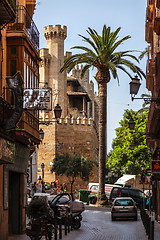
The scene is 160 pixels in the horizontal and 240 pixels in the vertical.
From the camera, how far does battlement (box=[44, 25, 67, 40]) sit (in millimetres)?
84312

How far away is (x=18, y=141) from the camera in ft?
66.3

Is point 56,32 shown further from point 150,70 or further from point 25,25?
point 25,25

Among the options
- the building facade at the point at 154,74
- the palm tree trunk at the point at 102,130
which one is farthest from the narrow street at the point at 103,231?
the palm tree trunk at the point at 102,130

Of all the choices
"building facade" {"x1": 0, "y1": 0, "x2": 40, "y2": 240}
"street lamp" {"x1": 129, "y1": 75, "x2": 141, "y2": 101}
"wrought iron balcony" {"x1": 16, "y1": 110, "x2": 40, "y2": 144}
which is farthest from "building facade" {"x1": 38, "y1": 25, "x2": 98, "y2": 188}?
"street lamp" {"x1": 129, "y1": 75, "x2": 141, "y2": 101}

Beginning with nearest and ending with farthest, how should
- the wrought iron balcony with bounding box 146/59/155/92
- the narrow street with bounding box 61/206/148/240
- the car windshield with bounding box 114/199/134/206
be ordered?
the narrow street with bounding box 61/206/148/240, the wrought iron balcony with bounding box 146/59/155/92, the car windshield with bounding box 114/199/134/206

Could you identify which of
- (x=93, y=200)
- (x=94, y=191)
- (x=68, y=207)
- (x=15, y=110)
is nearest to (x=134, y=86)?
(x=15, y=110)

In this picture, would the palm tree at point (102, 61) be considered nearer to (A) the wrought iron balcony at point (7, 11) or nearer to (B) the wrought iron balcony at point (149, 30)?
(B) the wrought iron balcony at point (149, 30)

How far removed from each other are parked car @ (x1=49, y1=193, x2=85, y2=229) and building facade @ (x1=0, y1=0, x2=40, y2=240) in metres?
2.32

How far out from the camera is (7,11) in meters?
14.5

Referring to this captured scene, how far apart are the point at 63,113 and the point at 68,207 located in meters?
59.2

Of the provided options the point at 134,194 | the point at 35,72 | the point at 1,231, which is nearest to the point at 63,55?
the point at 134,194

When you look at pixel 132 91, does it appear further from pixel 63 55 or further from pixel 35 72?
pixel 63 55

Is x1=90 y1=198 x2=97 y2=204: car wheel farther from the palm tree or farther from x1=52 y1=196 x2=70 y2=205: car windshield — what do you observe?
x1=52 y1=196 x2=70 y2=205: car windshield

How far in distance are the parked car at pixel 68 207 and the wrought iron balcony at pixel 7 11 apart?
31.8ft
